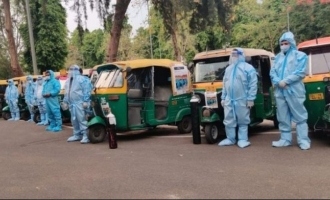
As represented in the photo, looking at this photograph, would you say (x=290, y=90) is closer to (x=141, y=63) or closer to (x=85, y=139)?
(x=141, y=63)

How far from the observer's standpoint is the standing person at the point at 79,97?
10.5 metres

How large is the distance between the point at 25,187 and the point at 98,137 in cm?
420

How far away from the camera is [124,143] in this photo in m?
10.2

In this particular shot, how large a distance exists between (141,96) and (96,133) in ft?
4.56

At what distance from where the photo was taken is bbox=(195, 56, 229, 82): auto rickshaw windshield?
9891mm

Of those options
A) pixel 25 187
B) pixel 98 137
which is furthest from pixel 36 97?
pixel 25 187

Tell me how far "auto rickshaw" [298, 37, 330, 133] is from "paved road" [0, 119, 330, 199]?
0.48 meters

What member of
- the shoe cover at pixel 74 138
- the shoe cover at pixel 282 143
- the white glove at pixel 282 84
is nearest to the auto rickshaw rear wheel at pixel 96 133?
the shoe cover at pixel 74 138

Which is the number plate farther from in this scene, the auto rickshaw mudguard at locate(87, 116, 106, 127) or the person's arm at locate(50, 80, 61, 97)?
the person's arm at locate(50, 80, 61, 97)

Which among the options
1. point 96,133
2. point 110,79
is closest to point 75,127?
point 96,133

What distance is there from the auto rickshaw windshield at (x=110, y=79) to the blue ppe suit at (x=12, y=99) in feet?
27.4

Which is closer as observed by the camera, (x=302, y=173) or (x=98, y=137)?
(x=302, y=173)

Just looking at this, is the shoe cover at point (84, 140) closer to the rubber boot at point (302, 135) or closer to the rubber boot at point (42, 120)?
the rubber boot at point (302, 135)

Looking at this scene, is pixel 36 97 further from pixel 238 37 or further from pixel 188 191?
pixel 238 37
